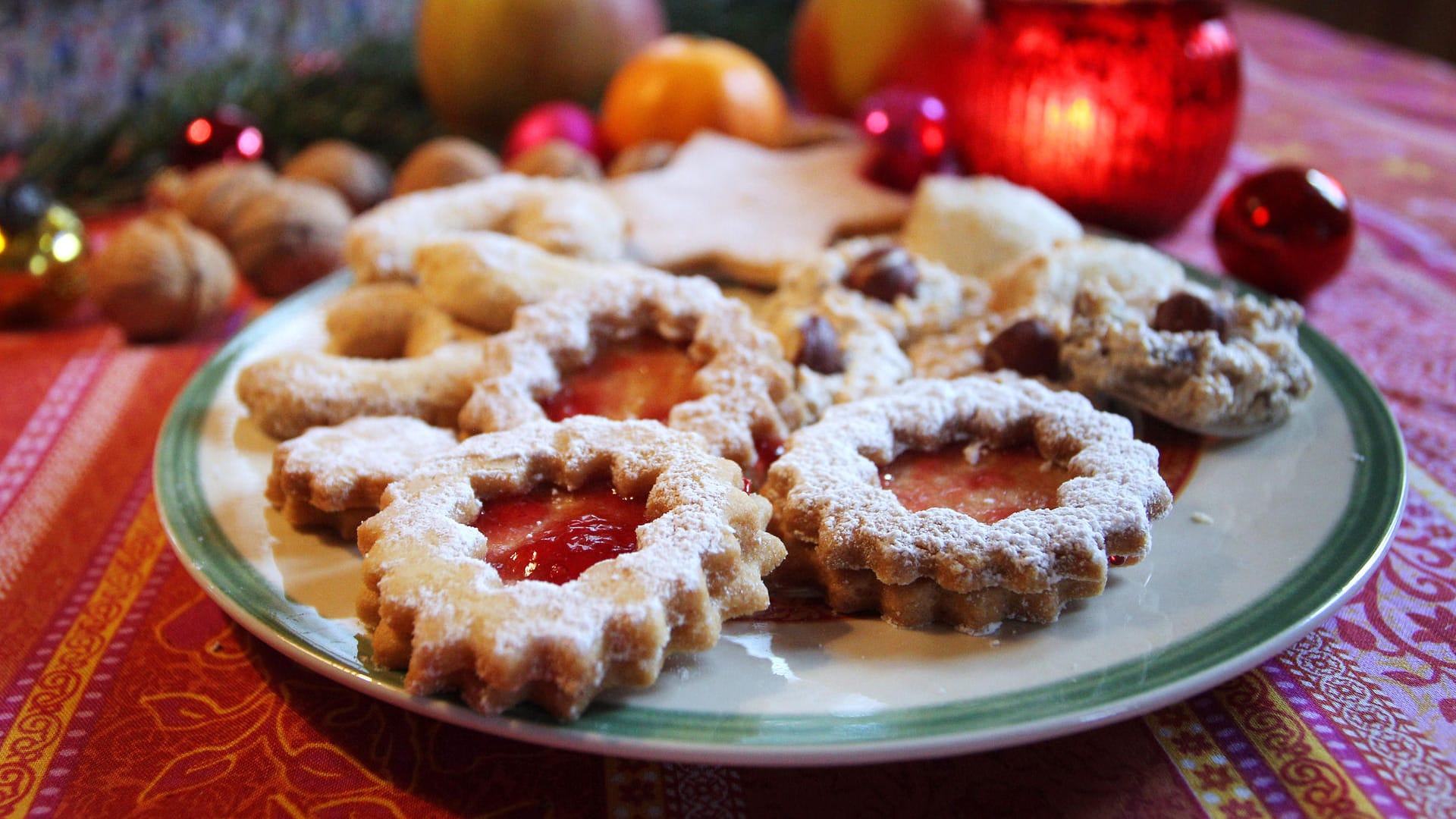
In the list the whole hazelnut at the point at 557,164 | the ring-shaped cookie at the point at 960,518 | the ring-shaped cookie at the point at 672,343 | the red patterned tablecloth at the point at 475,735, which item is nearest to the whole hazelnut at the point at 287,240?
the whole hazelnut at the point at 557,164

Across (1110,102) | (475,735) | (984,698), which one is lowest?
(475,735)

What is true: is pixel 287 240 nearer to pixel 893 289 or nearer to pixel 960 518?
pixel 893 289

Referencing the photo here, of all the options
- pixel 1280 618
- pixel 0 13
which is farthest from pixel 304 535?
pixel 0 13

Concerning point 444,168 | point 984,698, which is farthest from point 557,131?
point 984,698

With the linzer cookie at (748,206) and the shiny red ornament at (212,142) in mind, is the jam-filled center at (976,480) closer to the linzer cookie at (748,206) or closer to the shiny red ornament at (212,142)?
the linzer cookie at (748,206)

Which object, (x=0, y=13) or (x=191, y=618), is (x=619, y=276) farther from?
(x=0, y=13)

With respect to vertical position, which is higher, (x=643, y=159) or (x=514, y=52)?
(x=514, y=52)

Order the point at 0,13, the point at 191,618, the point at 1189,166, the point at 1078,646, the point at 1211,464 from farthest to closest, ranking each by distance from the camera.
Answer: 1. the point at 0,13
2. the point at 1189,166
3. the point at 1211,464
4. the point at 191,618
5. the point at 1078,646
